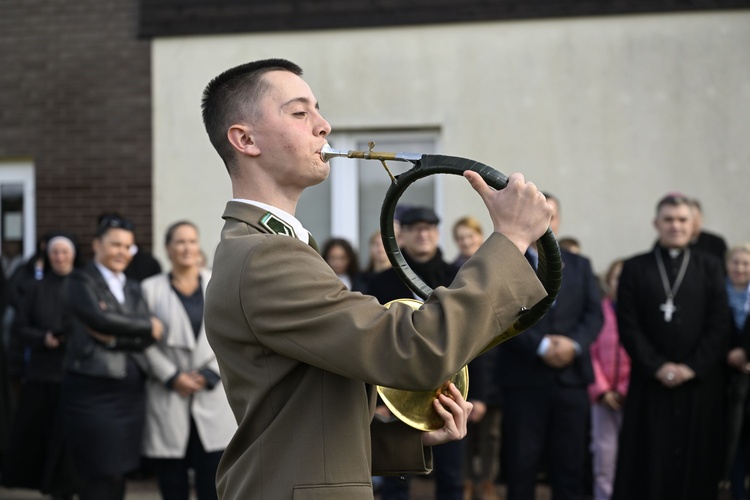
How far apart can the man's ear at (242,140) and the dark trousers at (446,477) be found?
4643 millimetres

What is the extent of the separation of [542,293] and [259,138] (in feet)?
2.71

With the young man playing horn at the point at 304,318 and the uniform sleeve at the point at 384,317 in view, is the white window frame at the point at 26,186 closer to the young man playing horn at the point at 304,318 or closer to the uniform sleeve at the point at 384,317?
the young man playing horn at the point at 304,318

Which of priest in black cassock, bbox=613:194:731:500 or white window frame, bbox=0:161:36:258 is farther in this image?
white window frame, bbox=0:161:36:258

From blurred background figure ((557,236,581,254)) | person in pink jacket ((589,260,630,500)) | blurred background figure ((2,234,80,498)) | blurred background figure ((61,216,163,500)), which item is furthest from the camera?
blurred background figure ((557,236,581,254))

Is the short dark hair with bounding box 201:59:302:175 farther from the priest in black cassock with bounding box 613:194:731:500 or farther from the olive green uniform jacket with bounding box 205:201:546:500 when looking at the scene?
the priest in black cassock with bounding box 613:194:731:500

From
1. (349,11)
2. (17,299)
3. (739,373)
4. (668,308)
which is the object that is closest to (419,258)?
(668,308)

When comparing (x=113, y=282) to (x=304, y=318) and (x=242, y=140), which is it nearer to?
(x=242, y=140)

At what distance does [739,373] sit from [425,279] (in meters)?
2.21

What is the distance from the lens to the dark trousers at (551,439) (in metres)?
Answer: 7.20

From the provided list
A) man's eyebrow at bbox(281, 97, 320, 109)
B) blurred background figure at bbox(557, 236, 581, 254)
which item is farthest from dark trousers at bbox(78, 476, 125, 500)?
man's eyebrow at bbox(281, 97, 320, 109)

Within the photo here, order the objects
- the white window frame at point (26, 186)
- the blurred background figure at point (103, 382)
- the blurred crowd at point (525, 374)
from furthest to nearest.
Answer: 1. the white window frame at point (26, 186)
2. the blurred crowd at point (525, 374)
3. the blurred background figure at point (103, 382)

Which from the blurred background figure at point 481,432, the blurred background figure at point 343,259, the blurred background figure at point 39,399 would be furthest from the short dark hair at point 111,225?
the blurred background figure at point 481,432

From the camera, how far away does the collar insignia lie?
270 centimetres

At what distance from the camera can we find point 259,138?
2754 mm
